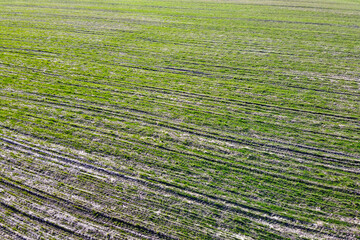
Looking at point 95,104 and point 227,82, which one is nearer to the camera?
point 95,104

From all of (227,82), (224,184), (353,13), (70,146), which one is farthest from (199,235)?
(353,13)

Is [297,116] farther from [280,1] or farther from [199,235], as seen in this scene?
[280,1]

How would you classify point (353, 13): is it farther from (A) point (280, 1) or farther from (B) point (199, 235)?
(B) point (199, 235)

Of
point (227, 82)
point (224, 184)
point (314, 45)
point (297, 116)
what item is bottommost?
point (224, 184)

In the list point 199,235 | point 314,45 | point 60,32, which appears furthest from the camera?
point 60,32

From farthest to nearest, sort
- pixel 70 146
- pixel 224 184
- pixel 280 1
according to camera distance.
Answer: pixel 280 1, pixel 70 146, pixel 224 184

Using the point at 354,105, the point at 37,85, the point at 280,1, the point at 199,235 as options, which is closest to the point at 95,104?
the point at 37,85

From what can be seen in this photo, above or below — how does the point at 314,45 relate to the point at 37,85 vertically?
above
